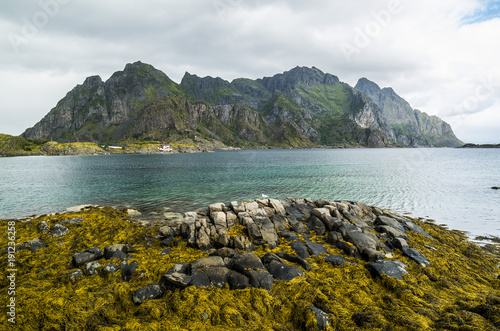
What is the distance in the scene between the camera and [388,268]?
→ 40.8 ft

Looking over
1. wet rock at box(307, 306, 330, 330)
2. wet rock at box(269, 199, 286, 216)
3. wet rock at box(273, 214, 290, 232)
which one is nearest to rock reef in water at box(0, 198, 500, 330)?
wet rock at box(307, 306, 330, 330)

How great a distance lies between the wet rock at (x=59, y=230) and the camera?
17531 mm

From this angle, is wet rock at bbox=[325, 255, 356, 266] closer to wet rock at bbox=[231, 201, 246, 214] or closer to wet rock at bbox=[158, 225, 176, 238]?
wet rock at bbox=[231, 201, 246, 214]

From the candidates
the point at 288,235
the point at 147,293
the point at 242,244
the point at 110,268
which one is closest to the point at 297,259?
the point at 288,235

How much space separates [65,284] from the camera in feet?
36.4

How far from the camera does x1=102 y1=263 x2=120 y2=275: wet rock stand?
12.0 metres

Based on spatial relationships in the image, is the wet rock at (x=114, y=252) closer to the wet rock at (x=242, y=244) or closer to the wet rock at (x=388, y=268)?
the wet rock at (x=242, y=244)

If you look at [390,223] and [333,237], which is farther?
[390,223]

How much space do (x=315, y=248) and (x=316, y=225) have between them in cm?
361

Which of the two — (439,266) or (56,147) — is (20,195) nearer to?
(439,266)

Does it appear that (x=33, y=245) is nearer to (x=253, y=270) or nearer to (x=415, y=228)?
(x=253, y=270)

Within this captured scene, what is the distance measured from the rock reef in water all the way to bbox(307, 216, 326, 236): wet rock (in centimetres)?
9

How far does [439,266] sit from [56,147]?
26821cm

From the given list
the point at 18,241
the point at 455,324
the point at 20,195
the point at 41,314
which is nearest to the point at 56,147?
the point at 20,195
